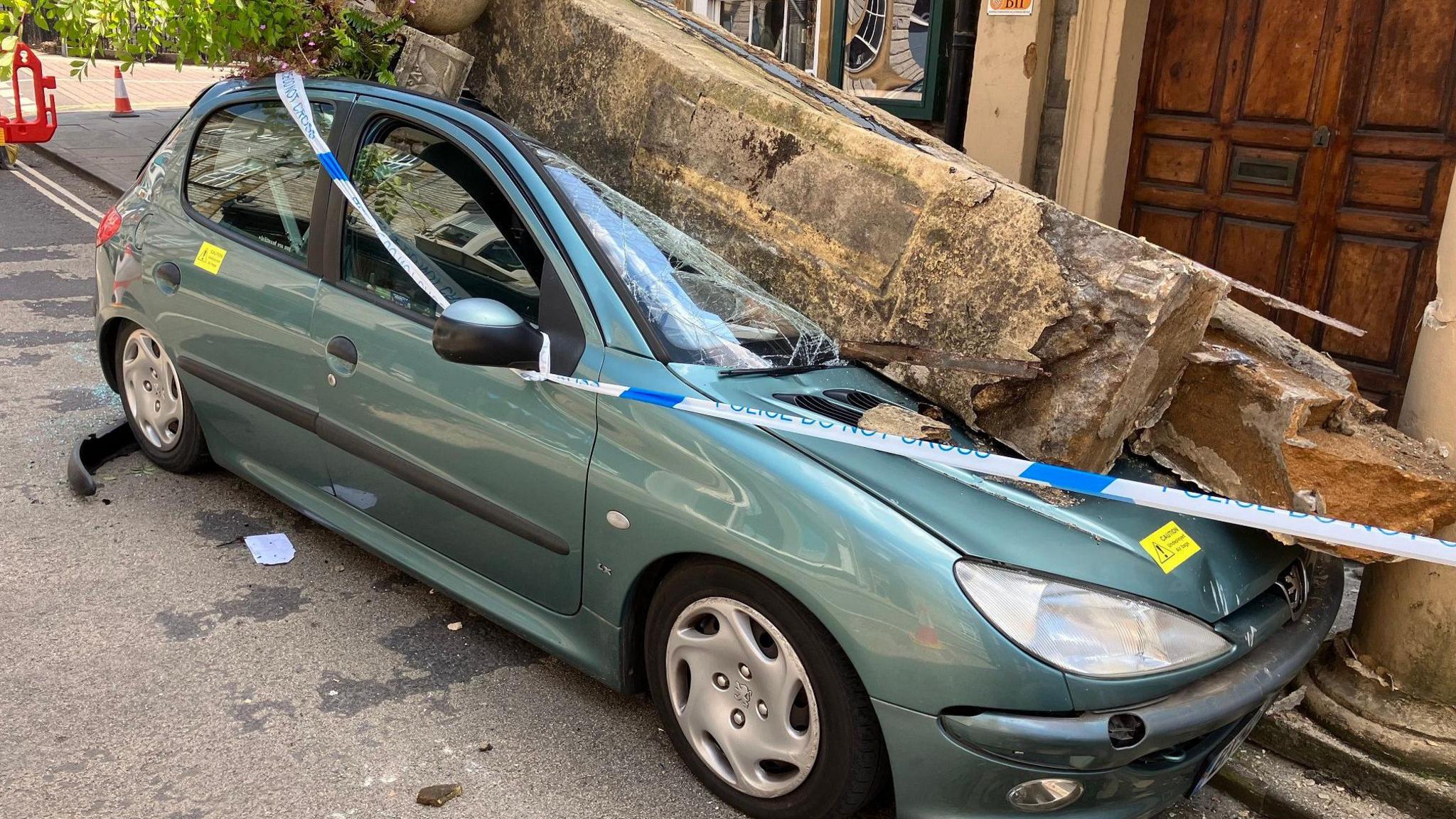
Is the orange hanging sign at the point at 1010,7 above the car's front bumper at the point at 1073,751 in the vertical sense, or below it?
above

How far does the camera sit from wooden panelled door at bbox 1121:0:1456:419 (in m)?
5.39

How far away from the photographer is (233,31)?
394cm

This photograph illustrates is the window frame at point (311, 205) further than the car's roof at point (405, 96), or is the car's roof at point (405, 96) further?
the window frame at point (311, 205)

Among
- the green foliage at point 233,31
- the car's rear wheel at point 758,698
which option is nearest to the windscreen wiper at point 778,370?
the car's rear wheel at point 758,698

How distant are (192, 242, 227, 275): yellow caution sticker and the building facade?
4645mm

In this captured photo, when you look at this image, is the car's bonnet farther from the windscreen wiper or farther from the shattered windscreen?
the shattered windscreen

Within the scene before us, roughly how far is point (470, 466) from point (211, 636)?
3.49 feet

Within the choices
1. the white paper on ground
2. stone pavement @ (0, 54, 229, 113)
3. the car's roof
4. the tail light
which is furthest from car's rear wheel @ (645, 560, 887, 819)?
stone pavement @ (0, 54, 229, 113)

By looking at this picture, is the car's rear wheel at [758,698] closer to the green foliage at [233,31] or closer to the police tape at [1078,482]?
the police tape at [1078,482]

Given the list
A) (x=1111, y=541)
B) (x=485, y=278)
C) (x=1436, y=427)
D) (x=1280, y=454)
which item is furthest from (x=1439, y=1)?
(x=485, y=278)

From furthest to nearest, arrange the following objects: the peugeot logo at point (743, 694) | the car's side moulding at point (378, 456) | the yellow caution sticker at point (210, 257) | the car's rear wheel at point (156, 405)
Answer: the car's rear wheel at point (156, 405), the yellow caution sticker at point (210, 257), the car's side moulding at point (378, 456), the peugeot logo at point (743, 694)

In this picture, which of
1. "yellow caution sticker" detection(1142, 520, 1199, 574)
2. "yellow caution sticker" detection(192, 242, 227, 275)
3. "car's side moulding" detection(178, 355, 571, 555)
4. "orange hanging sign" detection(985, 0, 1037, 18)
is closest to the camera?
"yellow caution sticker" detection(1142, 520, 1199, 574)

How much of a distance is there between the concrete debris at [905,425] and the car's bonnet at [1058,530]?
0.15 meters

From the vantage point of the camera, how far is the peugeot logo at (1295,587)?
8.94 feet
